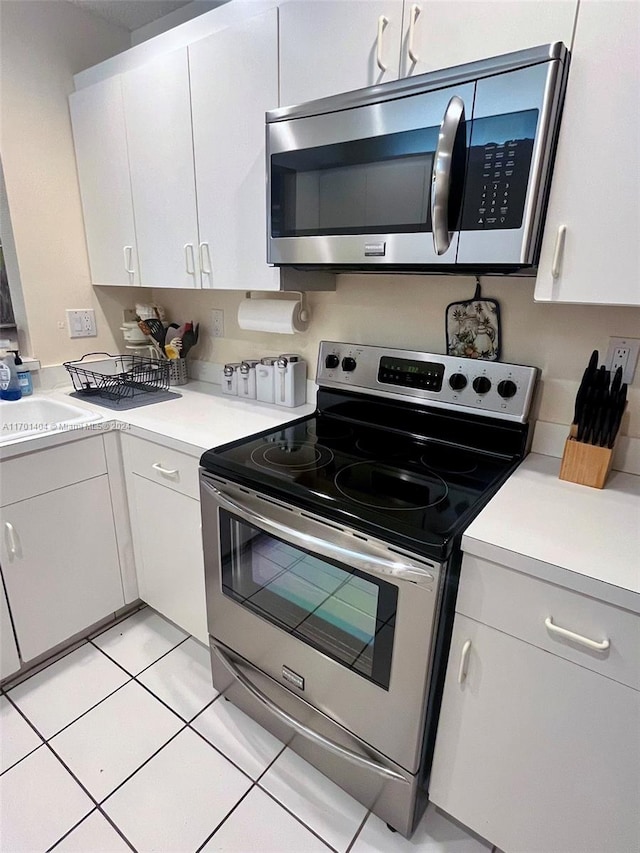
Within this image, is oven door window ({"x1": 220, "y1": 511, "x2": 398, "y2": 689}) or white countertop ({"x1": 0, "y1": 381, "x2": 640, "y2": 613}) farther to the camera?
oven door window ({"x1": 220, "y1": 511, "x2": 398, "y2": 689})

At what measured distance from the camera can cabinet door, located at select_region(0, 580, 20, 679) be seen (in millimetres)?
1540

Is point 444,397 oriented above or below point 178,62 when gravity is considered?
below

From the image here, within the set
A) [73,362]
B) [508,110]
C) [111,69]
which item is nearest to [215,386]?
[73,362]

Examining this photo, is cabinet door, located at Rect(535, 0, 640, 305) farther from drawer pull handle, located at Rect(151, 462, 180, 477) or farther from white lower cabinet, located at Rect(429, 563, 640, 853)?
drawer pull handle, located at Rect(151, 462, 180, 477)

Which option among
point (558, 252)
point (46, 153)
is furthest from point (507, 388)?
point (46, 153)

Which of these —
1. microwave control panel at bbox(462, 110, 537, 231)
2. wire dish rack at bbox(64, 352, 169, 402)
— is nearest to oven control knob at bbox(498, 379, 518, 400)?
microwave control panel at bbox(462, 110, 537, 231)

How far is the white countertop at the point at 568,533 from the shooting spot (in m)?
0.85

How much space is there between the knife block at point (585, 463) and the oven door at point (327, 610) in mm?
527

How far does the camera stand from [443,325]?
149 centimetres

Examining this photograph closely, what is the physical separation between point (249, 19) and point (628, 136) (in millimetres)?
1132

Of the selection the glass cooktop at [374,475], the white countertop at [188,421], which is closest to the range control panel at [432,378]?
the glass cooktop at [374,475]

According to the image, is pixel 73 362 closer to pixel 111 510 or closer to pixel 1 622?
pixel 111 510

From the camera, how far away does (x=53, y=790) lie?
1.32m

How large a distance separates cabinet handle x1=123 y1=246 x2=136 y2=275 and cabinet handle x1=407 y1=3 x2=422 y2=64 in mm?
1303
